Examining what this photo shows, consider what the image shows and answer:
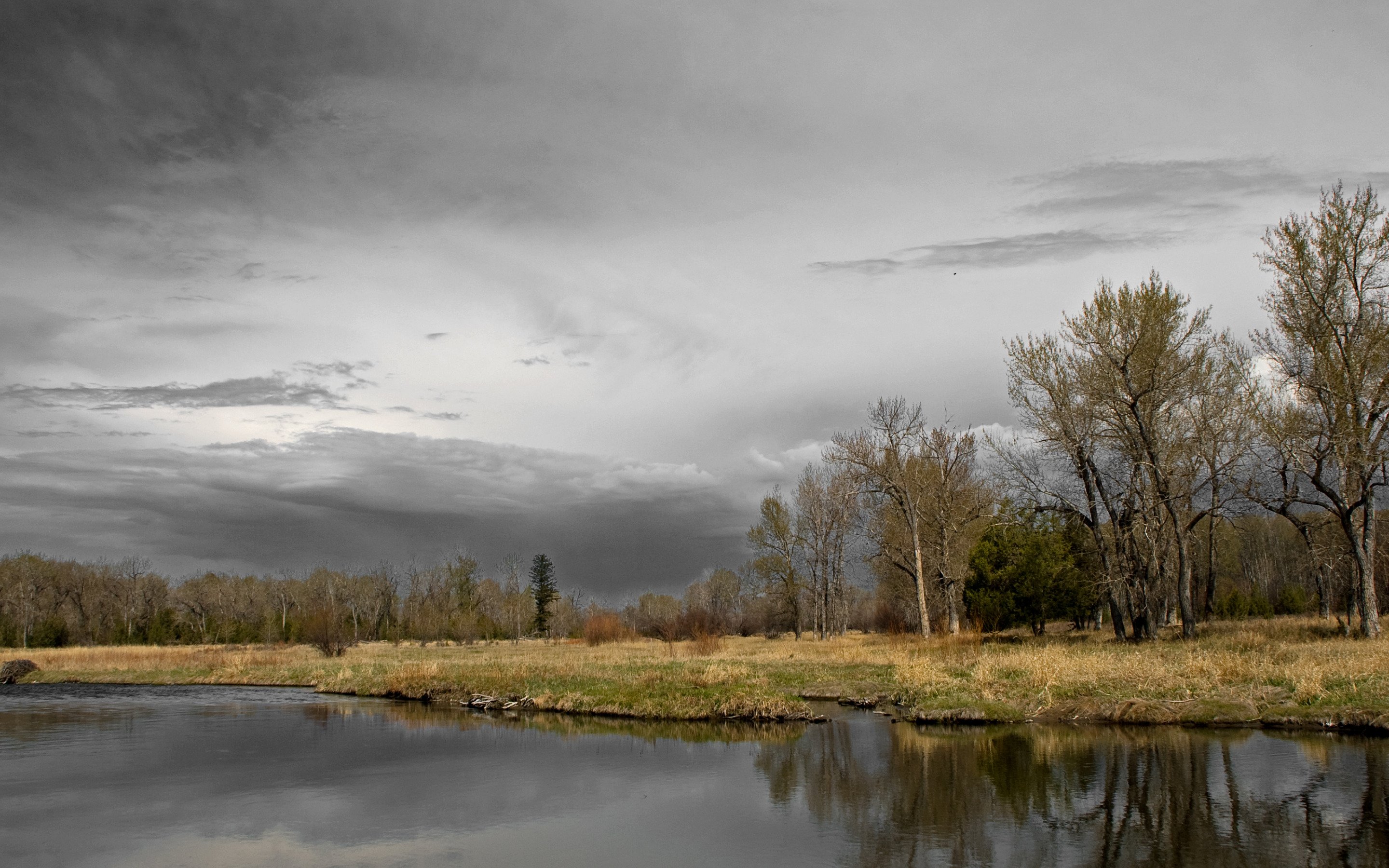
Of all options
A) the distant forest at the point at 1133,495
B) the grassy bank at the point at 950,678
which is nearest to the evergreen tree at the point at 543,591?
the distant forest at the point at 1133,495

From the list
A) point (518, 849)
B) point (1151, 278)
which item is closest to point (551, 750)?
point (518, 849)

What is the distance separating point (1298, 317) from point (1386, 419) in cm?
451

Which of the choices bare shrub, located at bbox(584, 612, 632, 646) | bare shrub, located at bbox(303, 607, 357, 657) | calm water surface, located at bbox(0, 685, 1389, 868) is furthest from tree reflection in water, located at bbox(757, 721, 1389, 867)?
bare shrub, located at bbox(584, 612, 632, 646)

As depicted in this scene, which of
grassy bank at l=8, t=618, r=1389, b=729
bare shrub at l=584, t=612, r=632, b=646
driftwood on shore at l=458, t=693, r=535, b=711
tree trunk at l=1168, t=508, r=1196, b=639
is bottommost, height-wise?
bare shrub at l=584, t=612, r=632, b=646

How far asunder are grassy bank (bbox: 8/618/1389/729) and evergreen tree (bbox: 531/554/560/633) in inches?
2285

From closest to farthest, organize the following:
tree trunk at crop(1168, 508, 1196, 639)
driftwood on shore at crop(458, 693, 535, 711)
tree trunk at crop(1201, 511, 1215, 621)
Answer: driftwood on shore at crop(458, 693, 535, 711)
tree trunk at crop(1168, 508, 1196, 639)
tree trunk at crop(1201, 511, 1215, 621)

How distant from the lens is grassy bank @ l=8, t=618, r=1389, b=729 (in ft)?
63.1

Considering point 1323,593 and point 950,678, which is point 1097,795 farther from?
point 1323,593

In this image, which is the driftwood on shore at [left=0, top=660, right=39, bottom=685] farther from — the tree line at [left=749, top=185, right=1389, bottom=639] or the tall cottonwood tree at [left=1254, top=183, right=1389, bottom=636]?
the tall cottonwood tree at [left=1254, top=183, right=1389, bottom=636]

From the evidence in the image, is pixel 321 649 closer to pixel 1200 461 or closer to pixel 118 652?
pixel 118 652

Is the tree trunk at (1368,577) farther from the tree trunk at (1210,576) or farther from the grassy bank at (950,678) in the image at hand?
the tree trunk at (1210,576)

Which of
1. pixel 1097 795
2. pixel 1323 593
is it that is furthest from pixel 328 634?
pixel 1323 593

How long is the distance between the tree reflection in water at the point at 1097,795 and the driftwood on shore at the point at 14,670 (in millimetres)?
41280

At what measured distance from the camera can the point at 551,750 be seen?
18.2 metres
